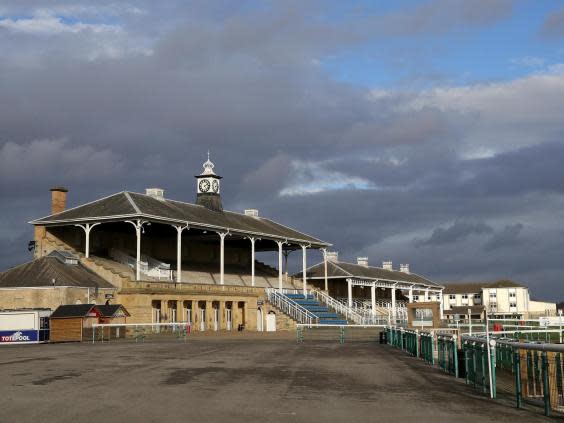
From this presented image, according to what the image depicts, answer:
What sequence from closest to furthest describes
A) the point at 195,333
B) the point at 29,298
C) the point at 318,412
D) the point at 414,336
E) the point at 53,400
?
the point at 318,412
the point at 53,400
the point at 414,336
the point at 29,298
the point at 195,333

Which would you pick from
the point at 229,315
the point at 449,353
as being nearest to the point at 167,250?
the point at 229,315

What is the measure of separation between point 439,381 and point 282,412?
668cm

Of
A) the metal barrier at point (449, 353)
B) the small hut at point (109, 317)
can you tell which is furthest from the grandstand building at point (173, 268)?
the metal barrier at point (449, 353)

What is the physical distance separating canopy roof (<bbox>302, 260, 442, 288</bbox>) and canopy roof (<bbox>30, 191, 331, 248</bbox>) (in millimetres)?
9343

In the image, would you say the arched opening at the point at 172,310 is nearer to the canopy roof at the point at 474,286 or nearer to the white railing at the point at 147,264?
the white railing at the point at 147,264

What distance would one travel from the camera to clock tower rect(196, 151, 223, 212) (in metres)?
71.4

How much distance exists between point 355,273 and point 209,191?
18.7 meters

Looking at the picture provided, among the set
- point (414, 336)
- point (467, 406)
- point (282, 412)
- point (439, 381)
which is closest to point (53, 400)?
point (282, 412)

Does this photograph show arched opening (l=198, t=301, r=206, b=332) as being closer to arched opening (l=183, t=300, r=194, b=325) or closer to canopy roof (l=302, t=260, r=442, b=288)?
arched opening (l=183, t=300, r=194, b=325)

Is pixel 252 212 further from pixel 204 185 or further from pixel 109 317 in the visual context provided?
pixel 109 317

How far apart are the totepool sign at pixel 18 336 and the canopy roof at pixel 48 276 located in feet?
23.6

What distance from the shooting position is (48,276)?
50.7 meters

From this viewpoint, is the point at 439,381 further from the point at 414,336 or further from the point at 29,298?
the point at 29,298

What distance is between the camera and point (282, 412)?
13.6 metres
